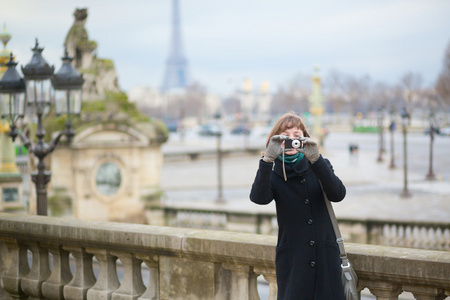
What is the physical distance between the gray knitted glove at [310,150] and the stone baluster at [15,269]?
10.9 ft

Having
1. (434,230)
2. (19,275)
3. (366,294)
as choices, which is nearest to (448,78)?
(434,230)

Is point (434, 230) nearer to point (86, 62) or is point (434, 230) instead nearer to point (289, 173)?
point (86, 62)

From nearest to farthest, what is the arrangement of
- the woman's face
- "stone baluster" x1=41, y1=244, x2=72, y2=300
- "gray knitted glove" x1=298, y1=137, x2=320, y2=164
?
"gray knitted glove" x1=298, y1=137, x2=320, y2=164, the woman's face, "stone baluster" x1=41, y1=244, x2=72, y2=300

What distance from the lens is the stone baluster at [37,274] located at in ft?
19.5

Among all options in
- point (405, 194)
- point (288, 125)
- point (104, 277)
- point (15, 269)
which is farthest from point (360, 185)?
point (288, 125)

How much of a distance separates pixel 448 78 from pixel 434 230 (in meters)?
65.4

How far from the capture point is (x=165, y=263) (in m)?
5.16

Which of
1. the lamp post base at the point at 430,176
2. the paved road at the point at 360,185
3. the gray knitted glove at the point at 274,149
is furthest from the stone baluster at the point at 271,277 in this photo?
the lamp post base at the point at 430,176

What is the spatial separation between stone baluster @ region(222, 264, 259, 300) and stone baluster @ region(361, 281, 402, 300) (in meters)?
0.88

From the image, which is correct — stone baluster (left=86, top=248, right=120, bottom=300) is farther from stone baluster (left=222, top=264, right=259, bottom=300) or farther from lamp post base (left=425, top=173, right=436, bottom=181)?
lamp post base (left=425, top=173, right=436, bottom=181)

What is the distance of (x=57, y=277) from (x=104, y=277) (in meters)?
0.56

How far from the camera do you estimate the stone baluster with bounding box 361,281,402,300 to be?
14.3 ft

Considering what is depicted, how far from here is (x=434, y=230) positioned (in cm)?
1720

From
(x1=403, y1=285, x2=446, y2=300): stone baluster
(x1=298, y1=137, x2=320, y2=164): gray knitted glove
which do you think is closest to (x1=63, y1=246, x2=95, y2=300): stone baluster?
(x1=298, y1=137, x2=320, y2=164): gray knitted glove
